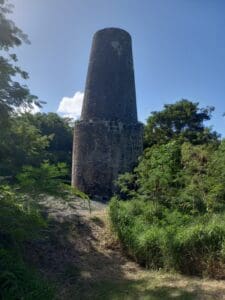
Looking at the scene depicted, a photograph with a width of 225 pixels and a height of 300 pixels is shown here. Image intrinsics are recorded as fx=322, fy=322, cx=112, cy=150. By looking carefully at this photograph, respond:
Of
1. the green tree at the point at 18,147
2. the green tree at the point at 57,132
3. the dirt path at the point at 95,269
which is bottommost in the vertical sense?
the dirt path at the point at 95,269

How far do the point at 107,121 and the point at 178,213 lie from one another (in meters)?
5.27

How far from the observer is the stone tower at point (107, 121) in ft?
34.7

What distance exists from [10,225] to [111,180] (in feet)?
21.0

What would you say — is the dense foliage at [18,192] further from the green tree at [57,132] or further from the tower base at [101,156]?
the green tree at [57,132]

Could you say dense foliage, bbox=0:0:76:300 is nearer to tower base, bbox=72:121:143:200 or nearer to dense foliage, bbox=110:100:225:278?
dense foliage, bbox=110:100:225:278

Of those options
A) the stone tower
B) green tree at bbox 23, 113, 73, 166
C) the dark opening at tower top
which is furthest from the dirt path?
green tree at bbox 23, 113, 73, 166

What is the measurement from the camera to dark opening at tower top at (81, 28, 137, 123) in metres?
10.9

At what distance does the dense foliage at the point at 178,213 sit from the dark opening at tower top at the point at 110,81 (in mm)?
3442

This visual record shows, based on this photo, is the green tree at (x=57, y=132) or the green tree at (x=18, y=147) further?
the green tree at (x=57, y=132)

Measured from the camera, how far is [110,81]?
1098 cm

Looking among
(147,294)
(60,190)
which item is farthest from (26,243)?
(147,294)

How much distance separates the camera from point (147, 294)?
4.38 metres

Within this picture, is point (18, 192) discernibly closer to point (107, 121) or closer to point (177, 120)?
point (107, 121)

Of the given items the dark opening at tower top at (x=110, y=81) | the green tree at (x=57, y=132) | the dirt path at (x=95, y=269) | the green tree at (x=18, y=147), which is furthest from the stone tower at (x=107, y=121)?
the green tree at (x=57, y=132)
